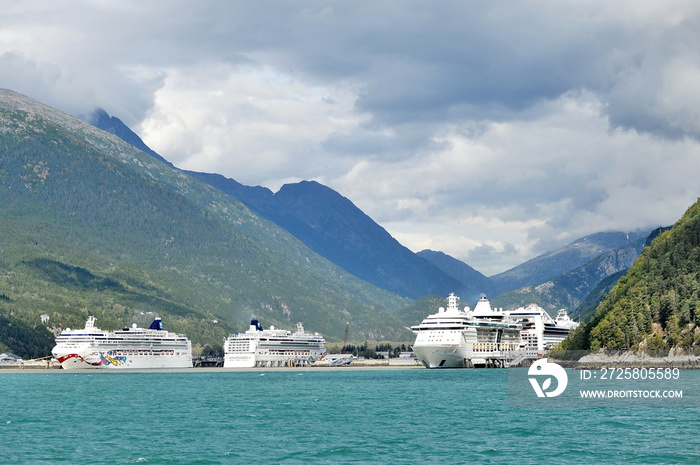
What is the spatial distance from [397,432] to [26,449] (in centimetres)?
3225

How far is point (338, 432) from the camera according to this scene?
89375mm

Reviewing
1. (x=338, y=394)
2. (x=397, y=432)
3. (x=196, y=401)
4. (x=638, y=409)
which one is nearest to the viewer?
(x=397, y=432)

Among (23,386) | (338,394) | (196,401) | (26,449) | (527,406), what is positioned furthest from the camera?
(23,386)

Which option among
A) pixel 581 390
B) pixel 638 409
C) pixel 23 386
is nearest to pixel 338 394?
pixel 581 390

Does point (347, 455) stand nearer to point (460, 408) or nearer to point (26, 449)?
point (26, 449)

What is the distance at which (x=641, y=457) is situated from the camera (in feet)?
232

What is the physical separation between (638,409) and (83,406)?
6889 cm

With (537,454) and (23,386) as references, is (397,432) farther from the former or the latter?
(23,386)

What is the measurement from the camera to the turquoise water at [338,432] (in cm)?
7331

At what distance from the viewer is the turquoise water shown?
7331cm

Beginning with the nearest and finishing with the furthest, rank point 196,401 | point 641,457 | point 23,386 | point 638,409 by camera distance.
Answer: point 641,457, point 638,409, point 196,401, point 23,386

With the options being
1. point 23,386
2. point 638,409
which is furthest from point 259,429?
point 23,386

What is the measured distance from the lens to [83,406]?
12462 centimetres

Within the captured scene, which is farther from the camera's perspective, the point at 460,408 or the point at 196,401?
the point at 196,401
